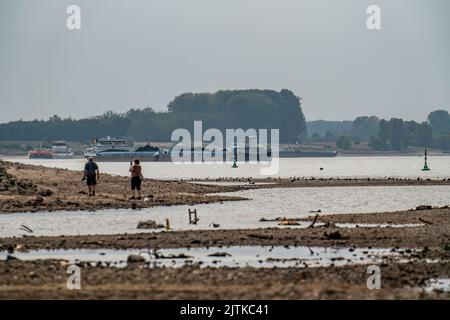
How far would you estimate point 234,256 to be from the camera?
29125 mm

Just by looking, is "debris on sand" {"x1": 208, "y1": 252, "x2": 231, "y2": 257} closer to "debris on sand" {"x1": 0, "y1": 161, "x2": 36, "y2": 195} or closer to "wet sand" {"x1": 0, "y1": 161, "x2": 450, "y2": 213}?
"wet sand" {"x1": 0, "y1": 161, "x2": 450, "y2": 213}

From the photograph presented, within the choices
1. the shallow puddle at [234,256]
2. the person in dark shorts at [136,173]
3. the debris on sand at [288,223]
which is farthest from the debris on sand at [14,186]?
the shallow puddle at [234,256]

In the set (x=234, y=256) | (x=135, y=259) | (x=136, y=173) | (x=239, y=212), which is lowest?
(x=239, y=212)

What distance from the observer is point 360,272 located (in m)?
25.1

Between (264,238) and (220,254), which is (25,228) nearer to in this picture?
(264,238)

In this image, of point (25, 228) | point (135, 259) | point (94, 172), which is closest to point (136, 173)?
point (94, 172)

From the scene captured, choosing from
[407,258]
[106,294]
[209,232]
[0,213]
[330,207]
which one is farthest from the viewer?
[330,207]

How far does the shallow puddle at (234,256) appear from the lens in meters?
27.3

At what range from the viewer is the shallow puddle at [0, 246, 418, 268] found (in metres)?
27.3

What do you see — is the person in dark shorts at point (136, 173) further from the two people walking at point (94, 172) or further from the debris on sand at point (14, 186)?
the debris on sand at point (14, 186)

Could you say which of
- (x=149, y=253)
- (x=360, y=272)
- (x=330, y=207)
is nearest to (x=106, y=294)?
(x=360, y=272)

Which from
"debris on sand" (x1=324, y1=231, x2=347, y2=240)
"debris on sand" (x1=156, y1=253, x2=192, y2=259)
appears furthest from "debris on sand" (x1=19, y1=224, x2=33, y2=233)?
"debris on sand" (x1=156, y1=253, x2=192, y2=259)
